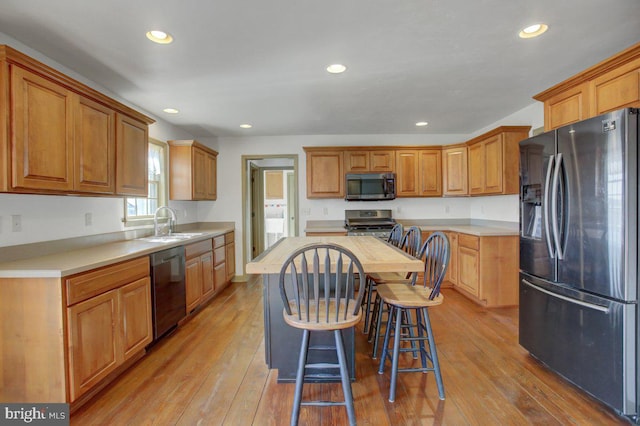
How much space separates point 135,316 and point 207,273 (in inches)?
57.2

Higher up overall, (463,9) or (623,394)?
(463,9)

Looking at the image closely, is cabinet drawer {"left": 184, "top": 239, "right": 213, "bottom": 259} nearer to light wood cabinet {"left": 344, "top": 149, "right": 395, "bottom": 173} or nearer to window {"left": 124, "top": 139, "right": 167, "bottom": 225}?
window {"left": 124, "top": 139, "right": 167, "bottom": 225}

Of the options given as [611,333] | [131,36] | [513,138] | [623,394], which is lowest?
[623,394]

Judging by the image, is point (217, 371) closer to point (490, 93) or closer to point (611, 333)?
point (611, 333)

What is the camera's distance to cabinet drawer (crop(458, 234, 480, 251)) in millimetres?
3705

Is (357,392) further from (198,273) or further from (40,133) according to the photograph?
(40,133)

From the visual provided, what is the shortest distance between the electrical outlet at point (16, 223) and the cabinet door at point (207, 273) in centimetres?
174

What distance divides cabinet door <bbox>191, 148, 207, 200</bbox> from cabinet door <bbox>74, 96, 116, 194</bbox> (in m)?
1.57

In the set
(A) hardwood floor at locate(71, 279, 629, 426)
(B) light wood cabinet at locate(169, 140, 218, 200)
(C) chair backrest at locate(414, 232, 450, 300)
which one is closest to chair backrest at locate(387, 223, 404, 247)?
(C) chair backrest at locate(414, 232, 450, 300)

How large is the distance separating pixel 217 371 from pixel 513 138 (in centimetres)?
394

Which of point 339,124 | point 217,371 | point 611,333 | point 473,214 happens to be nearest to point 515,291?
point 473,214

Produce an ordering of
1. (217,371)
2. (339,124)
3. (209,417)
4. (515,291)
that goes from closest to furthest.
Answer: (209,417) → (217,371) → (515,291) → (339,124)

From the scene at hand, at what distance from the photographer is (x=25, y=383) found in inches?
70.1

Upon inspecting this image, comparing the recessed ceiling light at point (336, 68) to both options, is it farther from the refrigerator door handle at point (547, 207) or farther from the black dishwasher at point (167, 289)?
the black dishwasher at point (167, 289)
